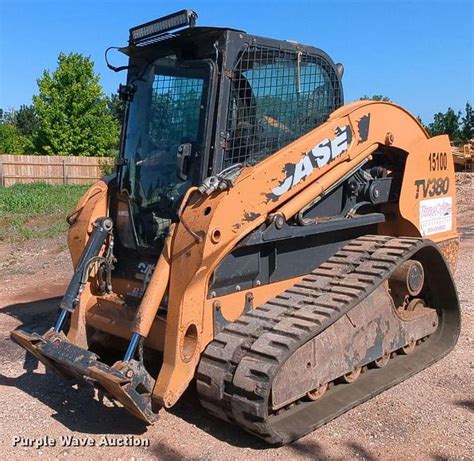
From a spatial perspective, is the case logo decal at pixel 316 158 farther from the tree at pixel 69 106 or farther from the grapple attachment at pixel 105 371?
the tree at pixel 69 106

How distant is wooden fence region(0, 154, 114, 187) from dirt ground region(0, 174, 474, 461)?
1022 inches

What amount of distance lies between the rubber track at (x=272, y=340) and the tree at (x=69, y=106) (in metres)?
34.5

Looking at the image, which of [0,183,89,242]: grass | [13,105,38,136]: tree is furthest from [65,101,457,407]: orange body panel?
[13,105,38,136]: tree

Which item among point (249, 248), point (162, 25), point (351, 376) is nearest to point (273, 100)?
point (162, 25)

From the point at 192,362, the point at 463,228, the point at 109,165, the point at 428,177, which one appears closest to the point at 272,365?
the point at 192,362

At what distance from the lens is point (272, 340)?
401 centimetres

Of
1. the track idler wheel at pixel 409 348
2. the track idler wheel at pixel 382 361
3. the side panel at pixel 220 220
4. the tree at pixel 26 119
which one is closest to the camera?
the side panel at pixel 220 220

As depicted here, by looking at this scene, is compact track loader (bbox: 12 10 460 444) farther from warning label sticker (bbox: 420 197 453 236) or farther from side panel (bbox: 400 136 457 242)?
warning label sticker (bbox: 420 197 453 236)

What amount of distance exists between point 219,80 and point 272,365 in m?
1.96

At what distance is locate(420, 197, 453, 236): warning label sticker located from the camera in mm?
5973

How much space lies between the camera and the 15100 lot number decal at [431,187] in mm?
5836

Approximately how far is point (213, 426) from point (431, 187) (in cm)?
306

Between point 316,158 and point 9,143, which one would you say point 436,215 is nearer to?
point 316,158

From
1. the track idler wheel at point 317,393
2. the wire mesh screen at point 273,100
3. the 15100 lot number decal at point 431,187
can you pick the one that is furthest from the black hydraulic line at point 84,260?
the 15100 lot number decal at point 431,187
